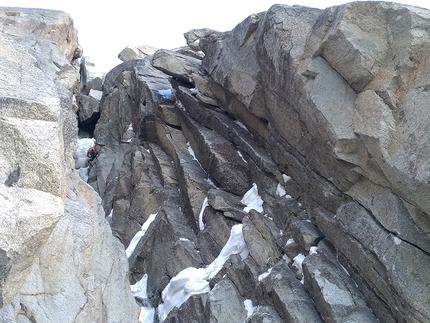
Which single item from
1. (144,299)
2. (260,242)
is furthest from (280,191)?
(144,299)

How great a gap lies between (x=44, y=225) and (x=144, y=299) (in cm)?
1144

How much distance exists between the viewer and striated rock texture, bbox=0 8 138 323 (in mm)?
6562

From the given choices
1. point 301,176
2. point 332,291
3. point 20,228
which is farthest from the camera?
point 301,176

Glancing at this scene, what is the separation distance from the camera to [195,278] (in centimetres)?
1537

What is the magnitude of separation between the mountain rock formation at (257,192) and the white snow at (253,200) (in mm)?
87

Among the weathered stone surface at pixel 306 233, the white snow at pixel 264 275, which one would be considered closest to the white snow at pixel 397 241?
the weathered stone surface at pixel 306 233

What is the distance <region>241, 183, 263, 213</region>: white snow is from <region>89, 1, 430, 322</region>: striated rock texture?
21 cm

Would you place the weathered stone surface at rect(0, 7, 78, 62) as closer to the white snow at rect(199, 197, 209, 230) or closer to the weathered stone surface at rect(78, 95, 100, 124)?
the white snow at rect(199, 197, 209, 230)

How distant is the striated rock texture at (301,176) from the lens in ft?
34.4

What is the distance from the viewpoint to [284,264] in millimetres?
13180

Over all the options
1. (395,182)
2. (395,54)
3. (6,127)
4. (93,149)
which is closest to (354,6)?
(395,54)

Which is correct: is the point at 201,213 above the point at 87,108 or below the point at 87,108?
above

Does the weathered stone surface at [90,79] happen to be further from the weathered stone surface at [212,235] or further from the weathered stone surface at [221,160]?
the weathered stone surface at [212,235]

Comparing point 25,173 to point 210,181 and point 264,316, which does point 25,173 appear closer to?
point 264,316
